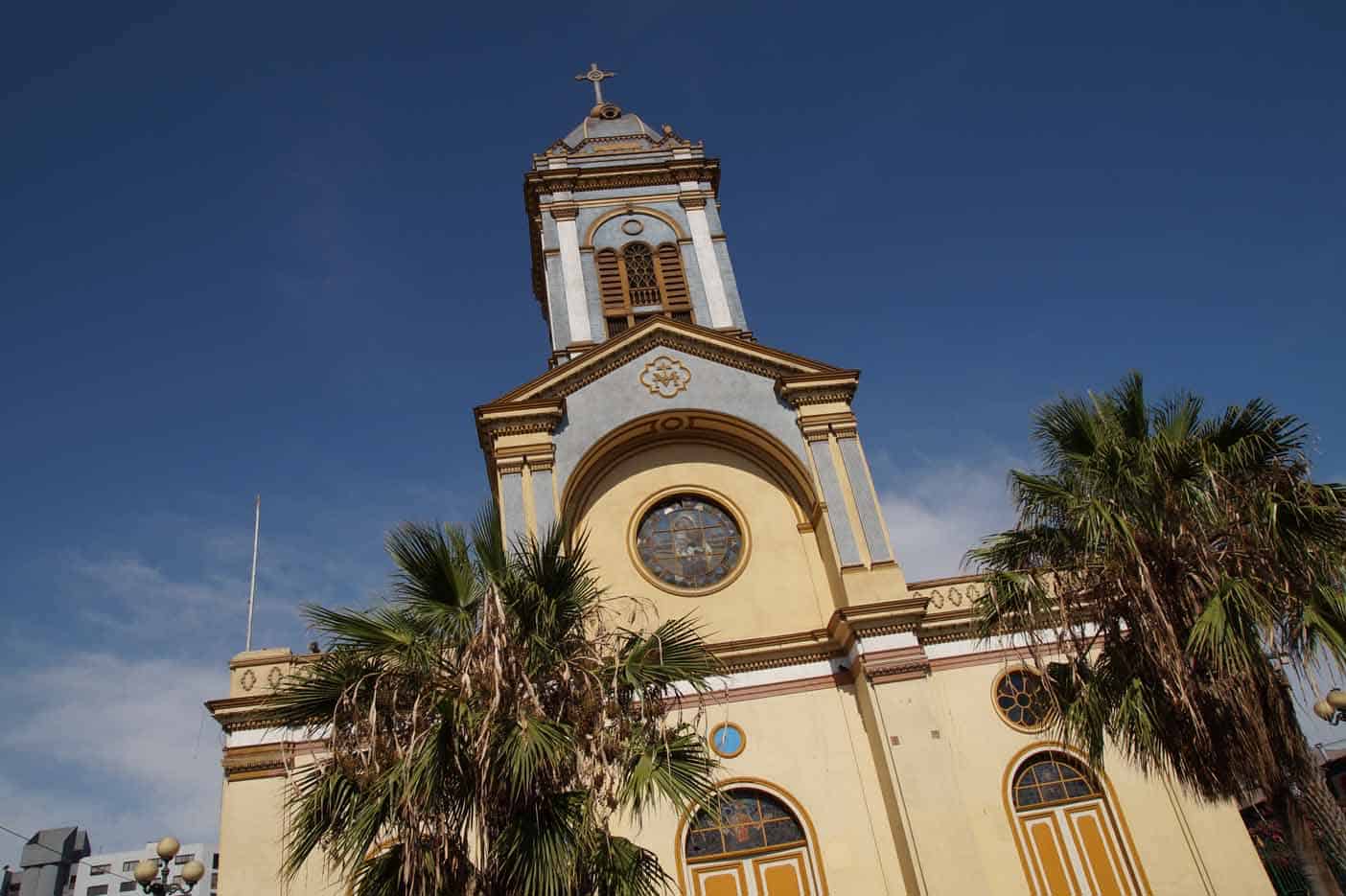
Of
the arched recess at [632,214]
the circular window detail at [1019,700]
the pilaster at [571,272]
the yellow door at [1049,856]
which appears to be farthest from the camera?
the arched recess at [632,214]

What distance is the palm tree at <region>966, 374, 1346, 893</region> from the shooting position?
10055 mm

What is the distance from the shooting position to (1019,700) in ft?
59.2

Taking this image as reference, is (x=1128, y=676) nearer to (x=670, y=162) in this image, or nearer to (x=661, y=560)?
(x=661, y=560)

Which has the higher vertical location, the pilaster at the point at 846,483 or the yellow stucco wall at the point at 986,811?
the pilaster at the point at 846,483

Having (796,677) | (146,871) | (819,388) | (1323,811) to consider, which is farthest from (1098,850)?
(146,871)

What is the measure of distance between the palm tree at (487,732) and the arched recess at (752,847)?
6244 millimetres

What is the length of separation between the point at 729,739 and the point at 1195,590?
9262mm

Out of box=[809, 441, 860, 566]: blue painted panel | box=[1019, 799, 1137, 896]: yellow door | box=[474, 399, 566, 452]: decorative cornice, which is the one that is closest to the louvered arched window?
box=[474, 399, 566, 452]: decorative cornice

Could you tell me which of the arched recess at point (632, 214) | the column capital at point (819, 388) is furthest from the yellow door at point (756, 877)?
the arched recess at point (632, 214)

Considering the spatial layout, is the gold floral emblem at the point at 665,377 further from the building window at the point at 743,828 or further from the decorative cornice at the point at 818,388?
the building window at the point at 743,828

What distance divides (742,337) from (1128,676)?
588 inches

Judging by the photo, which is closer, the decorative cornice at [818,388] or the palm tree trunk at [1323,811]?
the palm tree trunk at [1323,811]

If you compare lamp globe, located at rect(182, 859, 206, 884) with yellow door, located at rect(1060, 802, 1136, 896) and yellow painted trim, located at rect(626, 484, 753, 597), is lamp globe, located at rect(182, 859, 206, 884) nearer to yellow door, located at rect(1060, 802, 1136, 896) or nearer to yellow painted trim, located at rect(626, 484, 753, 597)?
yellow painted trim, located at rect(626, 484, 753, 597)

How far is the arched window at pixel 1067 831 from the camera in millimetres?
16672
